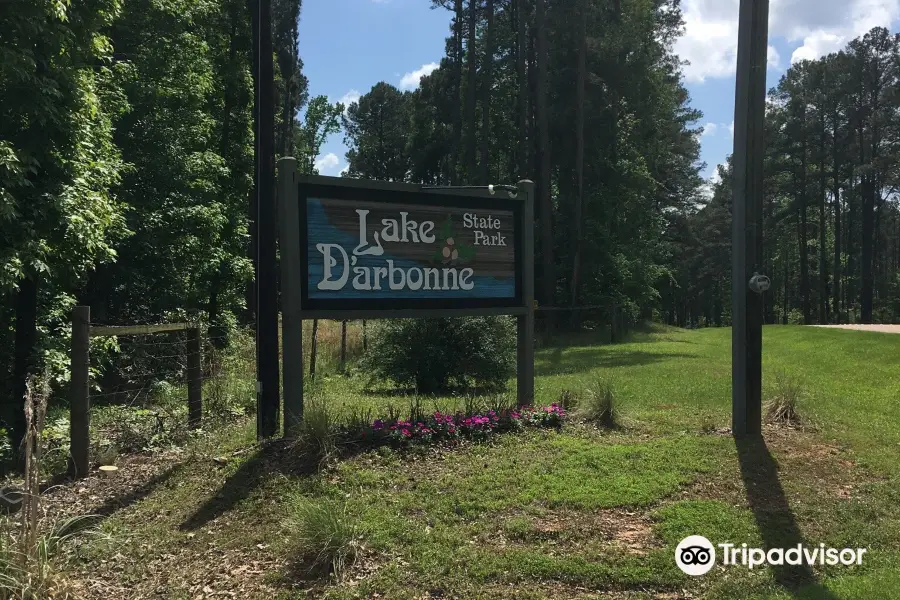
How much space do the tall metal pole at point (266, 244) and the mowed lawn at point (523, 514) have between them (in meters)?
0.59

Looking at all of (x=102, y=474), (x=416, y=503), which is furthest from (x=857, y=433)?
(x=102, y=474)

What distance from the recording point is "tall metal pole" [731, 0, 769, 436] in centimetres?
632

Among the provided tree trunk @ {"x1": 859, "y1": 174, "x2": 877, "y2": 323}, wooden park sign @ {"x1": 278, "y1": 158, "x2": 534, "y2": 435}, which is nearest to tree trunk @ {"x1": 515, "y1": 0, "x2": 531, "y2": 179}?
wooden park sign @ {"x1": 278, "y1": 158, "x2": 534, "y2": 435}

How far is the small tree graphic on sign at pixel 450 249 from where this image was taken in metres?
7.12

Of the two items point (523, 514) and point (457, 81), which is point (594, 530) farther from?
point (457, 81)

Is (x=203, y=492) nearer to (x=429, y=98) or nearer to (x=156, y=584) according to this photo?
(x=156, y=584)

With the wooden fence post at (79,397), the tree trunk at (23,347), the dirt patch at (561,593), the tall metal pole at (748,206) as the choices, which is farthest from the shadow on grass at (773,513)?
the tree trunk at (23,347)

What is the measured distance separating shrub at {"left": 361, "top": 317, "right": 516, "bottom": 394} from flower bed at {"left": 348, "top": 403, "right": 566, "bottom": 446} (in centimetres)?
435

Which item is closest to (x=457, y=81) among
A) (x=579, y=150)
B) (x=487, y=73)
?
(x=487, y=73)

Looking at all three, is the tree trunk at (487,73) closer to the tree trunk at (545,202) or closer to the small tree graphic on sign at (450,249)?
the tree trunk at (545,202)

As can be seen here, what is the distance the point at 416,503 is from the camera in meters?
4.70

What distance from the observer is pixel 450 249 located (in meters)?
7.19

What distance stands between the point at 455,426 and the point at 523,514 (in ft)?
6.29

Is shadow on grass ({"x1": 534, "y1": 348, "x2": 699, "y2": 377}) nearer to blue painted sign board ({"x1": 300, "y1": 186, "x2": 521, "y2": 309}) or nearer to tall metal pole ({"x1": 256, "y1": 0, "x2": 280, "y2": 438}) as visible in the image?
blue painted sign board ({"x1": 300, "y1": 186, "x2": 521, "y2": 309})
